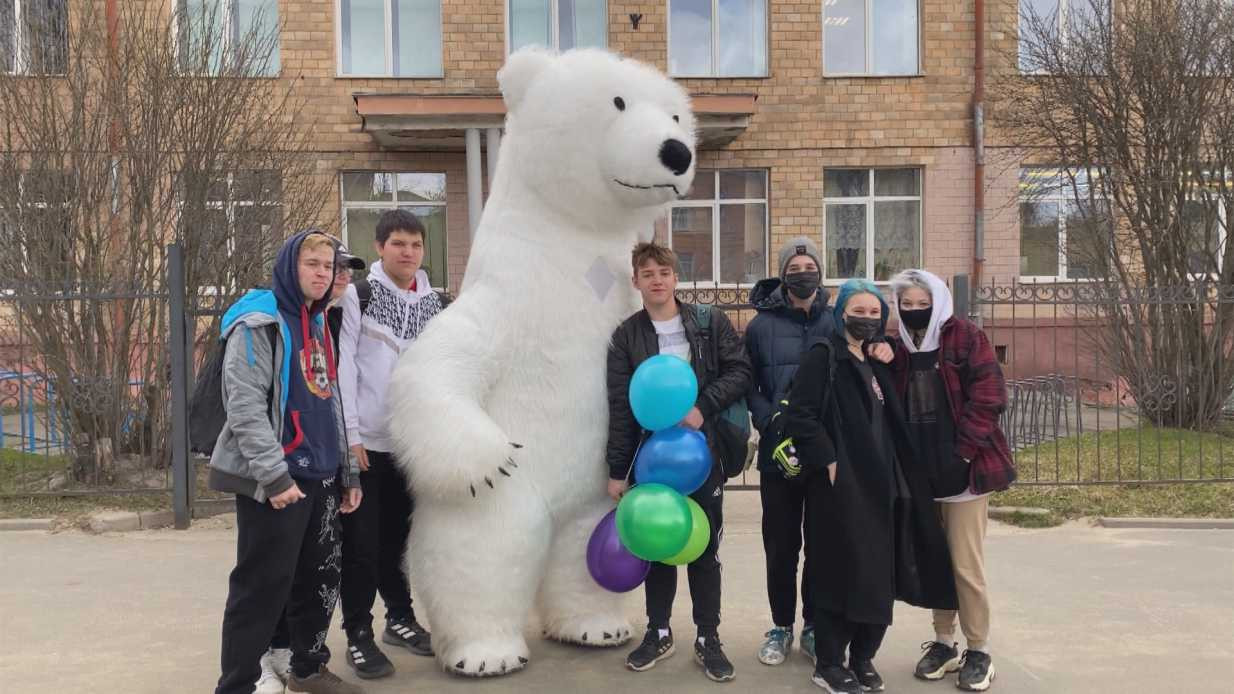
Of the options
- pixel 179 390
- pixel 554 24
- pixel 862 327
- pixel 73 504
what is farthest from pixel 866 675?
pixel 554 24

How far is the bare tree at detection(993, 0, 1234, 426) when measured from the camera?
8.75 metres

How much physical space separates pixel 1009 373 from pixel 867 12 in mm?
5515

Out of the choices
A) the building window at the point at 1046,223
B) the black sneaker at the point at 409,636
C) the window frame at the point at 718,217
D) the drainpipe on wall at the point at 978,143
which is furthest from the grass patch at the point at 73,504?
the drainpipe on wall at the point at 978,143

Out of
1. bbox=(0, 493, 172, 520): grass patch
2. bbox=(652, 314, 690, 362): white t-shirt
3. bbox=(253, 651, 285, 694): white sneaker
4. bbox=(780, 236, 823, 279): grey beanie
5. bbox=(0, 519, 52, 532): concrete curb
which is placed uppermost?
bbox=(780, 236, 823, 279): grey beanie

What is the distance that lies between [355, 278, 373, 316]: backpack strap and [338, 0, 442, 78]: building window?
10.3 m

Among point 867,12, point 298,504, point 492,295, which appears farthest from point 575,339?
point 867,12

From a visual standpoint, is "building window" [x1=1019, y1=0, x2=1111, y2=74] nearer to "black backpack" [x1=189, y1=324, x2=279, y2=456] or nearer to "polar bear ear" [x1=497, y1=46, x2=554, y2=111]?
"polar bear ear" [x1=497, y1=46, x2=554, y2=111]

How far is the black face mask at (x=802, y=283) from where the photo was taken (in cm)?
378

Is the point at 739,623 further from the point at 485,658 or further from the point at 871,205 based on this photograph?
the point at 871,205

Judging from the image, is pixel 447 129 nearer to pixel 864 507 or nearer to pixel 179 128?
pixel 179 128

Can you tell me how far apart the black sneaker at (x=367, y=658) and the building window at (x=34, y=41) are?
6.02 meters

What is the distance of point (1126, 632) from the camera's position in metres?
4.29

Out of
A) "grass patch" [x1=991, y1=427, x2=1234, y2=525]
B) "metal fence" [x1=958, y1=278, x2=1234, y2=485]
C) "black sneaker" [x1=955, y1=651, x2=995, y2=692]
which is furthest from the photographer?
"metal fence" [x1=958, y1=278, x2=1234, y2=485]

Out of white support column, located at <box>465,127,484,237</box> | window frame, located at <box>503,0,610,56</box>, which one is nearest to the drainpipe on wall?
window frame, located at <box>503,0,610,56</box>
